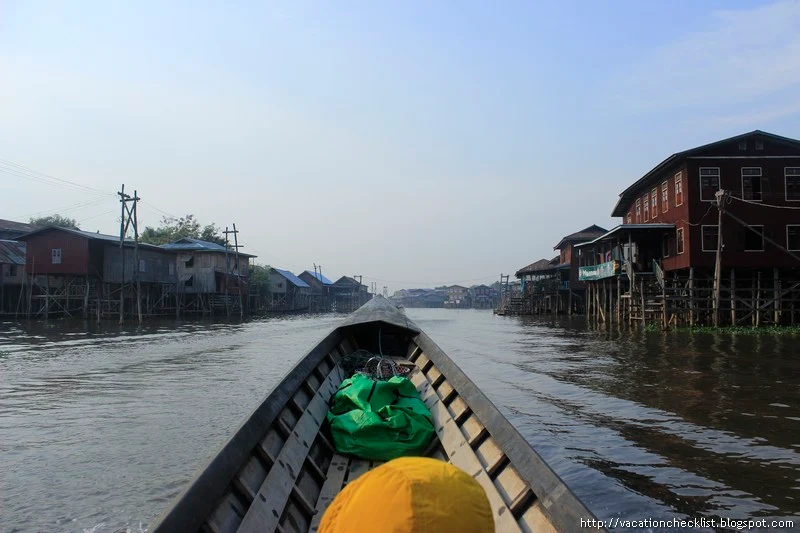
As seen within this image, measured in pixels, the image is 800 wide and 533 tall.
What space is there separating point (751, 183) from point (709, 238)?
321 cm

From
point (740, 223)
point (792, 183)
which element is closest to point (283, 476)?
point (740, 223)

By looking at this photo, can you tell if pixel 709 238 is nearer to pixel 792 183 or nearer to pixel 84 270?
pixel 792 183

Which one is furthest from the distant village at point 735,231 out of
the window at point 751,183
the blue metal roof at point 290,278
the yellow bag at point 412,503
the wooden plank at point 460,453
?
the blue metal roof at point 290,278

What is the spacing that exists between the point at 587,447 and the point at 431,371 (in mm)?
2094

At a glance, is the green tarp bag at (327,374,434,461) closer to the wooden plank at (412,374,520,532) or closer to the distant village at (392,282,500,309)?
the wooden plank at (412,374,520,532)

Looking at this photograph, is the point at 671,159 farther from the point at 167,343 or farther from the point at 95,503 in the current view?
the point at 95,503

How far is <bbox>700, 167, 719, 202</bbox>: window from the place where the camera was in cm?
2398

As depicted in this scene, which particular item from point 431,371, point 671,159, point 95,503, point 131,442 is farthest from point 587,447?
point 671,159

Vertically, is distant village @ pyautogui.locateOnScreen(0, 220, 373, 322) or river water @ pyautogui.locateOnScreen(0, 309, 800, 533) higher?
distant village @ pyautogui.locateOnScreen(0, 220, 373, 322)

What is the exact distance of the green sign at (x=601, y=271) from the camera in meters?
27.5

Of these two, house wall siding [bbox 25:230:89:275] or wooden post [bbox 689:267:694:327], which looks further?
house wall siding [bbox 25:230:89:275]

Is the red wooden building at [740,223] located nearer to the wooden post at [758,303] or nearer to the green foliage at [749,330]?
the wooden post at [758,303]

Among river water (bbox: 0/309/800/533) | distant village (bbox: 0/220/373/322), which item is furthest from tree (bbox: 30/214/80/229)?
river water (bbox: 0/309/800/533)

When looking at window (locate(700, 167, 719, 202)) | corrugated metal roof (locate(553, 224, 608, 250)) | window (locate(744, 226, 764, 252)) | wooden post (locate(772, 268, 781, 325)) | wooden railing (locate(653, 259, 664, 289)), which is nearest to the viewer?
wooden post (locate(772, 268, 781, 325))
